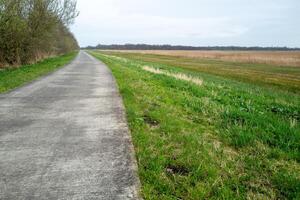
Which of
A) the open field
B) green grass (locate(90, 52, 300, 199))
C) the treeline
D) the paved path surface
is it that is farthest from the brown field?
the paved path surface

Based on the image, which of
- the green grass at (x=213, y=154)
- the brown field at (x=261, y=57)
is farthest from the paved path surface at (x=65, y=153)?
the brown field at (x=261, y=57)

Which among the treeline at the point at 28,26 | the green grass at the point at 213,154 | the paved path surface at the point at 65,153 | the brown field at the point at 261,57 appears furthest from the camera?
the brown field at the point at 261,57

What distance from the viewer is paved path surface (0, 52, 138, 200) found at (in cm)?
348

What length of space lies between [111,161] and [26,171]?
1129 mm

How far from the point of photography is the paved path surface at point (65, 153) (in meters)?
3.48

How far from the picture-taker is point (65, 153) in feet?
15.3

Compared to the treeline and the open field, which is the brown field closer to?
the open field

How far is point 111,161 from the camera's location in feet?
14.3

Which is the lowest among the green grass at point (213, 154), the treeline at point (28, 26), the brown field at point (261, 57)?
the brown field at point (261, 57)

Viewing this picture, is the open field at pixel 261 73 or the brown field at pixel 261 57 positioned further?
the brown field at pixel 261 57

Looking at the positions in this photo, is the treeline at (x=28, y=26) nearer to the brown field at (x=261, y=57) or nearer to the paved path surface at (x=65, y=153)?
the paved path surface at (x=65, y=153)

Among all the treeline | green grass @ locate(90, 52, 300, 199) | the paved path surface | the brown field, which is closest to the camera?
the paved path surface

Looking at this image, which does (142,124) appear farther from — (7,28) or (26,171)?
(7,28)

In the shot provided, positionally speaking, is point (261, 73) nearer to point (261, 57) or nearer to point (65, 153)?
point (65, 153)
